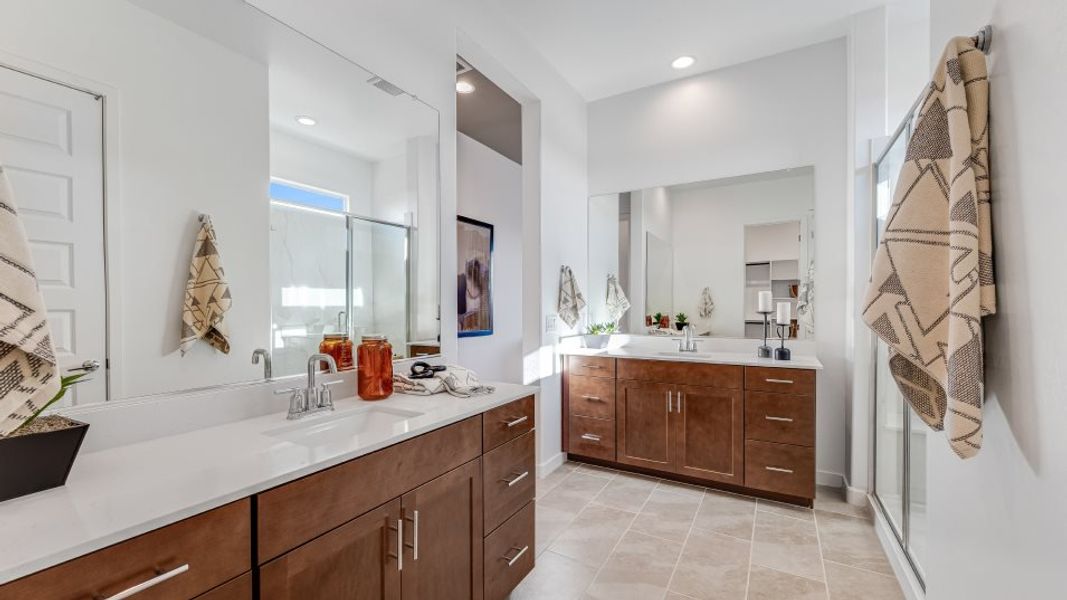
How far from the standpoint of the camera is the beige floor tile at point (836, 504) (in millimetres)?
2566

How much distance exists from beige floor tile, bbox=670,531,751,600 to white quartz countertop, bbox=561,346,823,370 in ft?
3.32

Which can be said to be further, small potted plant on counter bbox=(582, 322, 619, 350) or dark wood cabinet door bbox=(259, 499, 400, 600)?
small potted plant on counter bbox=(582, 322, 619, 350)

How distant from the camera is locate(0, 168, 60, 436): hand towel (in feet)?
2.45

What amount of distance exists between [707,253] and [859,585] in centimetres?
218

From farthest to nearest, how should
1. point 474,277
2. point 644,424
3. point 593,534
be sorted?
point 474,277 → point 644,424 → point 593,534

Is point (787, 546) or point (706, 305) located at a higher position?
point (706, 305)

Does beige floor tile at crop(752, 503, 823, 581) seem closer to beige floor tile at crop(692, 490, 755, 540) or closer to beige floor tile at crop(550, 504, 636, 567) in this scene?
beige floor tile at crop(692, 490, 755, 540)

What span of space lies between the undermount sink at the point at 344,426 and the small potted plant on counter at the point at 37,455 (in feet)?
1.53

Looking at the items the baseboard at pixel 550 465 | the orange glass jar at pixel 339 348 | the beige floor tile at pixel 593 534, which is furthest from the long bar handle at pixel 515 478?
the baseboard at pixel 550 465

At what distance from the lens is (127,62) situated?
1181 mm

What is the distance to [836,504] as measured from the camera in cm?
268

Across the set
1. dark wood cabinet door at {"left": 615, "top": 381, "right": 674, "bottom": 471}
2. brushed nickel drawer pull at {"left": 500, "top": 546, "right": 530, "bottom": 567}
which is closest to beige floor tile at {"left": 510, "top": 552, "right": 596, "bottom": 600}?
brushed nickel drawer pull at {"left": 500, "top": 546, "right": 530, "bottom": 567}

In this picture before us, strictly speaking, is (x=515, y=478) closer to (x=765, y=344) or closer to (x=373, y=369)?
(x=373, y=369)

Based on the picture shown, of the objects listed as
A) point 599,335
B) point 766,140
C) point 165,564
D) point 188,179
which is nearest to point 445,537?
point 165,564
